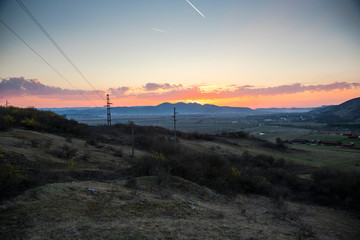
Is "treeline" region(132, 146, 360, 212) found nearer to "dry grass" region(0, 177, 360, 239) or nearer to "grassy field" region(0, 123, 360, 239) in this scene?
"grassy field" region(0, 123, 360, 239)

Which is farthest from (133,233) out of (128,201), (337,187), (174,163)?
(337,187)

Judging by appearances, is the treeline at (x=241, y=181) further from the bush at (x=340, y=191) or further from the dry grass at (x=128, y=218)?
the dry grass at (x=128, y=218)

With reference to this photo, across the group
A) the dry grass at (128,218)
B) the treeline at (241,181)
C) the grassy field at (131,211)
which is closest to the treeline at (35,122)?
the grassy field at (131,211)

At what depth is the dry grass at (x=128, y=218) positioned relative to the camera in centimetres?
612

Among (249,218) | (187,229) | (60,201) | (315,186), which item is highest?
(60,201)

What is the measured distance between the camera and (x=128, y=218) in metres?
7.48

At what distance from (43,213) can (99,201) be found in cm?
212

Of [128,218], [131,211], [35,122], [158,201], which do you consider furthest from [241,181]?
[35,122]

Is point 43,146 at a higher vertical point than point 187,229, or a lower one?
higher

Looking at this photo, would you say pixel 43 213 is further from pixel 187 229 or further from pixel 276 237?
pixel 276 237

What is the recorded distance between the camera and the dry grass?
612 cm

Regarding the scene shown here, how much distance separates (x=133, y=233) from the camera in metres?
6.21

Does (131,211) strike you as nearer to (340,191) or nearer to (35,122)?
(340,191)

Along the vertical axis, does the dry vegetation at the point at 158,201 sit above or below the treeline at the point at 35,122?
below
